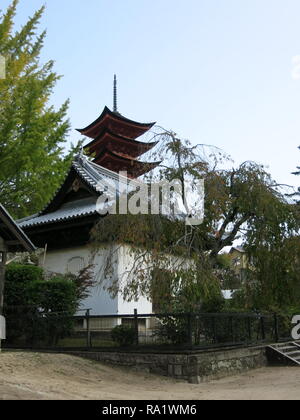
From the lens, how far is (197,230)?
1300cm

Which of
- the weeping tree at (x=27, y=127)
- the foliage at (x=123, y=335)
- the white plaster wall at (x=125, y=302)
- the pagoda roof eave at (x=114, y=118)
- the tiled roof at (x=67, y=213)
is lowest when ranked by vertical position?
the foliage at (x=123, y=335)

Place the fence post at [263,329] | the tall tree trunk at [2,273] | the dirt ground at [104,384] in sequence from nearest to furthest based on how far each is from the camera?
the dirt ground at [104,384] < the tall tree trunk at [2,273] < the fence post at [263,329]

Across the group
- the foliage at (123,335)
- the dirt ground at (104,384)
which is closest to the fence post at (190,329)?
the dirt ground at (104,384)

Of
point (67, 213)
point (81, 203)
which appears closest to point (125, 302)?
point (67, 213)

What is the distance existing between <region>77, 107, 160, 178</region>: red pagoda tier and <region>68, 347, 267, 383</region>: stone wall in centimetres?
1549

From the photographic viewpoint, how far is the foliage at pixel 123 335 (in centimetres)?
1263

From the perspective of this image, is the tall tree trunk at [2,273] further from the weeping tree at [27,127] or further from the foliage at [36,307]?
the weeping tree at [27,127]

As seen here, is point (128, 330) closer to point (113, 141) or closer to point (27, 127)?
point (27, 127)

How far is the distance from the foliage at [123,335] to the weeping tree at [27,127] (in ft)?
27.8

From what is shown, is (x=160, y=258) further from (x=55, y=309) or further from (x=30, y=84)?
(x=30, y=84)

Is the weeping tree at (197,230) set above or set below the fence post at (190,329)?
above

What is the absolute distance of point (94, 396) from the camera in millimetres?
8047

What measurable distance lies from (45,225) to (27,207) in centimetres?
190
